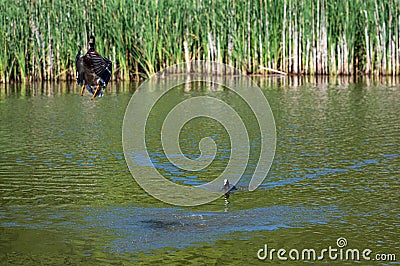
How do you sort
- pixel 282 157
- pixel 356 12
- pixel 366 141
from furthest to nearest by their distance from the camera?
1. pixel 356 12
2. pixel 366 141
3. pixel 282 157

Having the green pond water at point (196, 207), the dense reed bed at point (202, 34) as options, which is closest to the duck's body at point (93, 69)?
the green pond water at point (196, 207)

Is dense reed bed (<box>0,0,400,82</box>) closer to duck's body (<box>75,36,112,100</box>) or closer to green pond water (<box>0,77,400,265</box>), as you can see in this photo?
green pond water (<box>0,77,400,265</box>)

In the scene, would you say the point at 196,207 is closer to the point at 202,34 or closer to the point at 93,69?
the point at 93,69

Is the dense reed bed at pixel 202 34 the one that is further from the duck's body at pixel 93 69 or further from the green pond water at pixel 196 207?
the duck's body at pixel 93 69

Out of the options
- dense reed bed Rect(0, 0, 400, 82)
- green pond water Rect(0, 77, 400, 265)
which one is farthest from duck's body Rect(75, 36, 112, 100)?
dense reed bed Rect(0, 0, 400, 82)

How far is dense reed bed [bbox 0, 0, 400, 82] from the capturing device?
1725 cm

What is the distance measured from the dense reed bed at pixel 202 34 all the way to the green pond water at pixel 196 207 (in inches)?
185

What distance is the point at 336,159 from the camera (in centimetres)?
887

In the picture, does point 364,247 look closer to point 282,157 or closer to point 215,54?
point 282,157

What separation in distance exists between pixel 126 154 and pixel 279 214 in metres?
3.22

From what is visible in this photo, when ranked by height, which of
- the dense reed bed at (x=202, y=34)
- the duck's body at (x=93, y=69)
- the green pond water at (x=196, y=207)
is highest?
the dense reed bed at (x=202, y=34)

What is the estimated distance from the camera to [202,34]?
17.5 m

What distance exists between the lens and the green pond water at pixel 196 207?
19.6ft

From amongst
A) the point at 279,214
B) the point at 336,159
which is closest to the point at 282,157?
the point at 336,159
